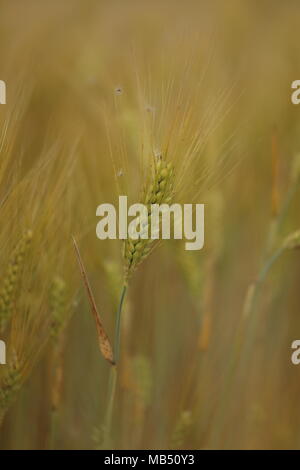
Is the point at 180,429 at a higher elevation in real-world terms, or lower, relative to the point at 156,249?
lower

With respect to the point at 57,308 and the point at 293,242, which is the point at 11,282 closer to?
the point at 57,308

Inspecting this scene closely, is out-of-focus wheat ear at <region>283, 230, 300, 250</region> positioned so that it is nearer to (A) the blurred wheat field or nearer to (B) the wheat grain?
(A) the blurred wheat field

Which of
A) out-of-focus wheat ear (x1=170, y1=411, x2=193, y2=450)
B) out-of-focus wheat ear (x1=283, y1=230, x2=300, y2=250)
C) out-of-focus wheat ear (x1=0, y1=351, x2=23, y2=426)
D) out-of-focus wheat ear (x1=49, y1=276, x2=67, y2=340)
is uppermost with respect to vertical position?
out-of-focus wheat ear (x1=283, y1=230, x2=300, y2=250)

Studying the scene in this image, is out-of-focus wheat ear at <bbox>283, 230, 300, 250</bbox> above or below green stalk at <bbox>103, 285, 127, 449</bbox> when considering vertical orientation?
above

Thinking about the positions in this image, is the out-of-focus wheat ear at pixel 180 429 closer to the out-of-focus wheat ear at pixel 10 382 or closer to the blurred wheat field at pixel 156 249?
the blurred wheat field at pixel 156 249

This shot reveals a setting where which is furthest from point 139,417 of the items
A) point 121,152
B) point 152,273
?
point 121,152

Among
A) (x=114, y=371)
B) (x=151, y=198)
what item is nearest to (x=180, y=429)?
(x=114, y=371)

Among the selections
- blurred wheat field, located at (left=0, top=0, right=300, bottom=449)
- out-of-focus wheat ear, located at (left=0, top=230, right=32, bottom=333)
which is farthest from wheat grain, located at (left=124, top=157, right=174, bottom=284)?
out-of-focus wheat ear, located at (left=0, top=230, right=32, bottom=333)

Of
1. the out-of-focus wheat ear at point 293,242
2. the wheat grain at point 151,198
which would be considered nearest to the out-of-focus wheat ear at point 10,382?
the wheat grain at point 151,198
